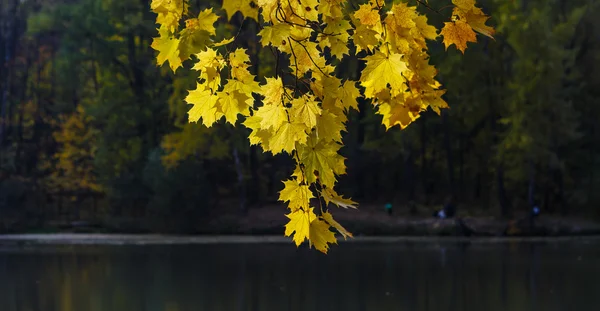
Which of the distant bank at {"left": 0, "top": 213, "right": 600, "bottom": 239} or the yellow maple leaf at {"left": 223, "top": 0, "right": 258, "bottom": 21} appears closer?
the yellow maple leaf at {"left": 223, "top": 0, "right": 258, "bottom": 21}

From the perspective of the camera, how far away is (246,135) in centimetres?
3650

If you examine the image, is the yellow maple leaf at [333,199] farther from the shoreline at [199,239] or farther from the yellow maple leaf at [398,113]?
the shoreline at [199,239]

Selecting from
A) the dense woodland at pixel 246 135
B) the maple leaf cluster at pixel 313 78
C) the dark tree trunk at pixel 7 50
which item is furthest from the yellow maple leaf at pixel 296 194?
the dark tree trunk at pixel 7 50

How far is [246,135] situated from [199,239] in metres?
5.81

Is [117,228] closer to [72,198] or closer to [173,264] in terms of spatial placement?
[72,198]

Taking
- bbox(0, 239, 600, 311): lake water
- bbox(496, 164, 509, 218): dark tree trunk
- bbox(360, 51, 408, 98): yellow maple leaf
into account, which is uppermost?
bbox(496, 164, 509, 218): dark tree trunk

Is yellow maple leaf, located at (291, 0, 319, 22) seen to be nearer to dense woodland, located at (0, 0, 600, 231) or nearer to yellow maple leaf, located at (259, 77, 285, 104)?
yellow maple leaf, located at (259, 77, 285, 104)

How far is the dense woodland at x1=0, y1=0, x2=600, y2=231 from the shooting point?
1342 inches

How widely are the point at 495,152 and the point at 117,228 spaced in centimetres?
1586

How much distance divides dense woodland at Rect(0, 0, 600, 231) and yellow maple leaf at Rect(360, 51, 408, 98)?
1142 inches

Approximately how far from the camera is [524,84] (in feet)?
112

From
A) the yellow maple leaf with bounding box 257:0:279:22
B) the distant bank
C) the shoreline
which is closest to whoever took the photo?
the yellow maple leaf with bounding box 257:0:279:22

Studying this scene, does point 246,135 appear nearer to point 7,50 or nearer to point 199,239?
point 199,239

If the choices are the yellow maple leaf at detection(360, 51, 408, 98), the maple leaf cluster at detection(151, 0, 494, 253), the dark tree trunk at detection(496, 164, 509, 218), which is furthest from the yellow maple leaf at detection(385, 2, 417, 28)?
the dark tree trunk at detection(496, 164, 509, 218)
